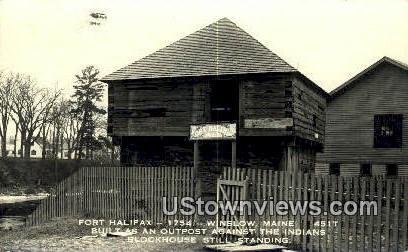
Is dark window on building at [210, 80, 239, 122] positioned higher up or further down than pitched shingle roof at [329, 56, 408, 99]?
further down

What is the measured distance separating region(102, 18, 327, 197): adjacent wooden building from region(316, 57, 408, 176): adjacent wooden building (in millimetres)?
7608

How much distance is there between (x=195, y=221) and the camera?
1188cm

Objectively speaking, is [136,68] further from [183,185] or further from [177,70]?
[183,185]

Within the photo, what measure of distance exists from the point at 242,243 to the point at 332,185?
6.74ft

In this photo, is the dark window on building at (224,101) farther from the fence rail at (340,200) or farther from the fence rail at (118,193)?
the fence rail at (340,200)

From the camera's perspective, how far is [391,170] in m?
27.9

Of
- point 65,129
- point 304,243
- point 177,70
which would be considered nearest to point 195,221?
point 304,243

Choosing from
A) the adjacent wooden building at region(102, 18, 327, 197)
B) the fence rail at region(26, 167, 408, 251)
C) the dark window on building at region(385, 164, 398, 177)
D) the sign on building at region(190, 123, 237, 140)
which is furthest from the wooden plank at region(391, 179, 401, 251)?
the dark window on building at region(385, 164, 398, 177)

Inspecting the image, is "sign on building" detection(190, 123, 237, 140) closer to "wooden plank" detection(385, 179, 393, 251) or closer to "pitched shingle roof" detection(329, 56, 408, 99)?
"wooden plank" detection(385, 179, 393, 251)

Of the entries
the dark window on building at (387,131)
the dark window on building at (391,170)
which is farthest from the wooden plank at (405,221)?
the dark window on building at (391,170)

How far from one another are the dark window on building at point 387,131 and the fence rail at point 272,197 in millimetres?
17609

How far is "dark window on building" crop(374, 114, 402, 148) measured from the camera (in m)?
27.2

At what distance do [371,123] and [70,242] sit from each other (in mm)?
20975

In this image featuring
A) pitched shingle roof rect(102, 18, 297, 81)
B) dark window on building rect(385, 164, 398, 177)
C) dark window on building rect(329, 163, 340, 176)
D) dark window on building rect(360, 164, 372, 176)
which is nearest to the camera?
pitched shingle roof rect(102, 18, 297, 81)
